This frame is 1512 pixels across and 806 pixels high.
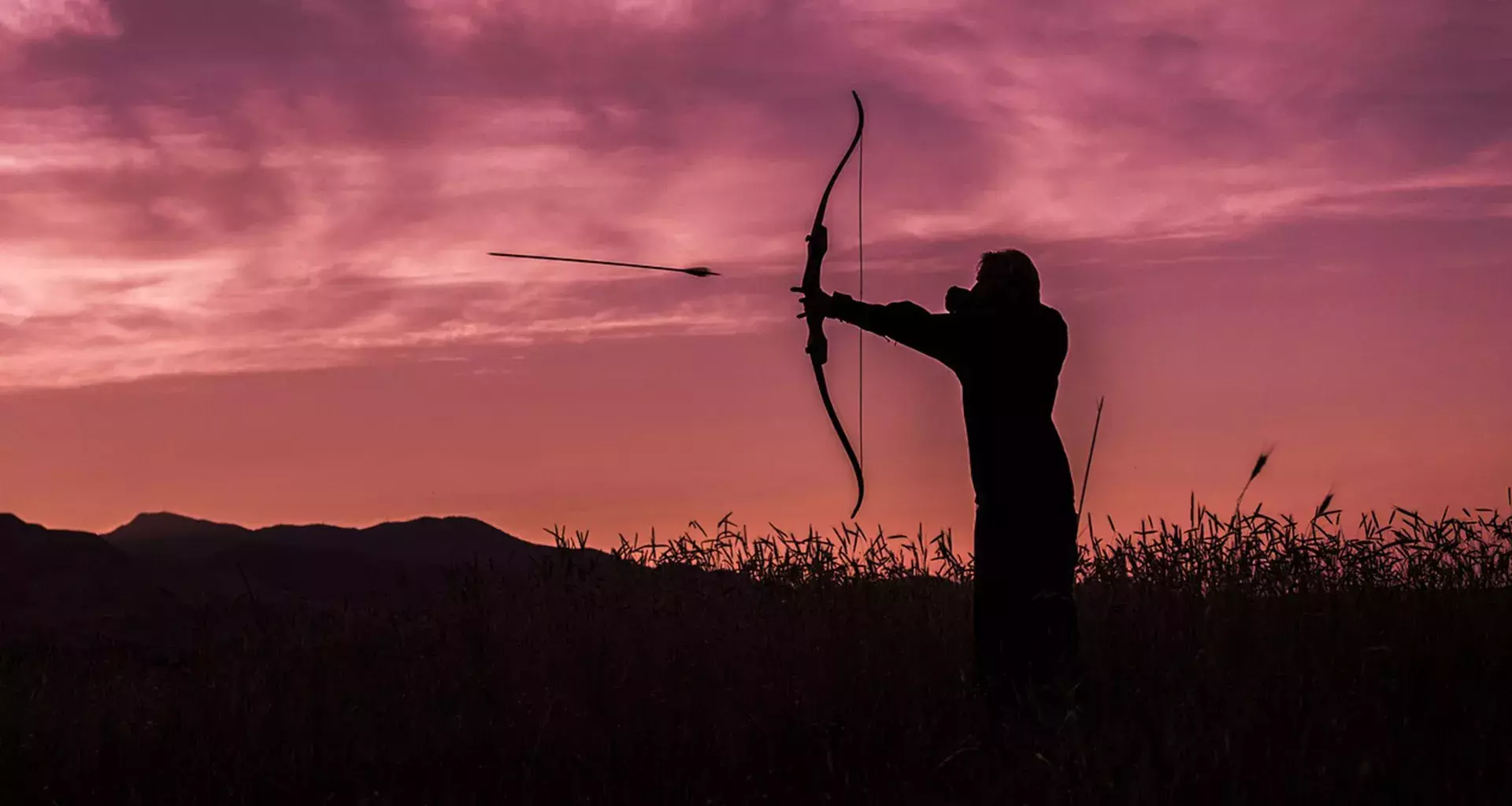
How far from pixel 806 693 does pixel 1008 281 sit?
2.21 meters

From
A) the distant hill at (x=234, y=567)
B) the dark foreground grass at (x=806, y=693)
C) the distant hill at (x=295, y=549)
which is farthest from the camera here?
the distant hill at (x=295, y=549)

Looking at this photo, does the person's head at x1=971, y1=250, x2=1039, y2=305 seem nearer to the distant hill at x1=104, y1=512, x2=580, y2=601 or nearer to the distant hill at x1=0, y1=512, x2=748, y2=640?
the distant hill at x1=0, y1=512, x2=748, y2=640

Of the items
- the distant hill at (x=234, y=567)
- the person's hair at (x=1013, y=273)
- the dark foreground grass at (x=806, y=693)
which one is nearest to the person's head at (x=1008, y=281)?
the person's hair at (x=1013, y=273)

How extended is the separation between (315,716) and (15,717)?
1.70 meters

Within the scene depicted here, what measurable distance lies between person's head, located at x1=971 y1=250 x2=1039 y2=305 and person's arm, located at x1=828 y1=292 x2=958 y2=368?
0.23 m

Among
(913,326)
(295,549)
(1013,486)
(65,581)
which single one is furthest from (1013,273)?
(295,549)

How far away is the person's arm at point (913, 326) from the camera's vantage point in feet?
20.5

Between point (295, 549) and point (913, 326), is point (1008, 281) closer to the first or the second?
point (913, 326)

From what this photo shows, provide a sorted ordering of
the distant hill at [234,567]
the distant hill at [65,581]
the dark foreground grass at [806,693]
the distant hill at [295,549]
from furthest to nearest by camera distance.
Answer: the distant hill at [295,549] < the distant hill at [65,581] < the distant hill at [234,567] < the dark foreground grass at [806,693]

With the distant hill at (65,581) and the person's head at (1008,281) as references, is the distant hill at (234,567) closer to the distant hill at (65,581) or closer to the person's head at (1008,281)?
the distant hill at (65,581)

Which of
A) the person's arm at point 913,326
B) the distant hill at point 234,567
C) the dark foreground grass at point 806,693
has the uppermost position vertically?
the person's arm at point 913,326

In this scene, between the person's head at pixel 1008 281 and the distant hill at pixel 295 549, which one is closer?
the person's head at pixel 1008 281

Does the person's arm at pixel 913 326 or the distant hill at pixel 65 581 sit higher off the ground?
the person's arm at pixel 913 326

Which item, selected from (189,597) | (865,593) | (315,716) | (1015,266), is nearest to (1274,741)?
(1015,266)
